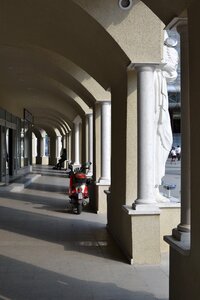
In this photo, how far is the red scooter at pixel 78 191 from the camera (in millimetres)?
10438

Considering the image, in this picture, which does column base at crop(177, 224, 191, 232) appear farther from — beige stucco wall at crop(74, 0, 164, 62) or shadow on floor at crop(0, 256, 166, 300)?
beige stucco wall at crop(74, 0, 164, 62)

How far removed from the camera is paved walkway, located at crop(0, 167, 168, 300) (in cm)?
471

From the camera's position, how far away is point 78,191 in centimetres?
1063

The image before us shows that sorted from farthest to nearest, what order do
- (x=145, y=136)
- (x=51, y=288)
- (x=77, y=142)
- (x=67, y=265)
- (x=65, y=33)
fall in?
(x=77, y=142)
(x=65, y=33)
(x=145, y=136)
(x=67, y=265)
(x=51, y=288)

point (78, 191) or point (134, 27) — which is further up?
point (134, 27)

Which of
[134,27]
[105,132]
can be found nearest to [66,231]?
[105,132]

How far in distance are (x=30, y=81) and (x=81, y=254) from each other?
939 centimetres

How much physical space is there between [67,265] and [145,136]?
1906mm

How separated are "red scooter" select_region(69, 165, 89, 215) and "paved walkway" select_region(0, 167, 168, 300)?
0.55m

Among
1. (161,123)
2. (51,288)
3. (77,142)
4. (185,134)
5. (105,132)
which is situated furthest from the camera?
(77,142)

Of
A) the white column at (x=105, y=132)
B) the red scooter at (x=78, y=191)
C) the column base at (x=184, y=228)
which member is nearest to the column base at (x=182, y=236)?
the column base at (x=184, y=228)

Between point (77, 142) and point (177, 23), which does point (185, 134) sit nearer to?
point (177, 23)

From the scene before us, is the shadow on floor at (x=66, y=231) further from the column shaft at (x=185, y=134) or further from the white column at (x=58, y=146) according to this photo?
the white column at (x=58, y=146)

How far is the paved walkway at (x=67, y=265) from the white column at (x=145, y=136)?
3.00ft
